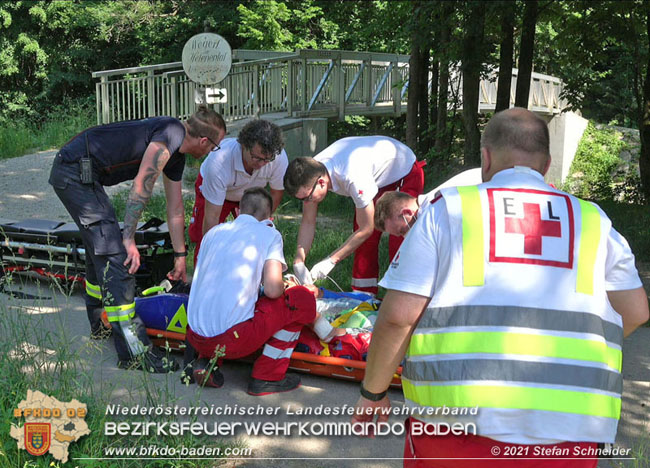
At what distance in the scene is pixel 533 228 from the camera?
6.38 ft

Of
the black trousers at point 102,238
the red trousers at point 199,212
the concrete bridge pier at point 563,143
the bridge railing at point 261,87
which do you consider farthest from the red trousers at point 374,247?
the concrete bridge pier at point 563,143

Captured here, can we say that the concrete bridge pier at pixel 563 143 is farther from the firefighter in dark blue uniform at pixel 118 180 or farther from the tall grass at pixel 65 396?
the tall grass at pixel 65 396

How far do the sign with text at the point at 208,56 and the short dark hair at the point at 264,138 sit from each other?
6.37 metres

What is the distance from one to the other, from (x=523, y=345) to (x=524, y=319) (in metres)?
0.07

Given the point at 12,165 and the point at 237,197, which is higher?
the point at 237,197

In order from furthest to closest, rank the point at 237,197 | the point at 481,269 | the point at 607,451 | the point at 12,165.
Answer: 1. the point at 12,165
2. the point at 237,197
3. the point at 607,451
4. the point at 481,269

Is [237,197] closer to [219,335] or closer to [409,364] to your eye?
[219,335]

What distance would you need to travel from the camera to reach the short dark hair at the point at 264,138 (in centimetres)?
506

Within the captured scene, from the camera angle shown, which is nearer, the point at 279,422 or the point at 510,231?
the point at 510,231

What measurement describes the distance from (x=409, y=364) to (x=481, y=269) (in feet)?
1.29

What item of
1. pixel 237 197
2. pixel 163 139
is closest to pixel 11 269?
pixel 237 197

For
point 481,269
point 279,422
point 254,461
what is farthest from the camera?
point 279,422

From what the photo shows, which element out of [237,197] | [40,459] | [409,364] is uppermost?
[409,364]

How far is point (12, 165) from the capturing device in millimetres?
13180
